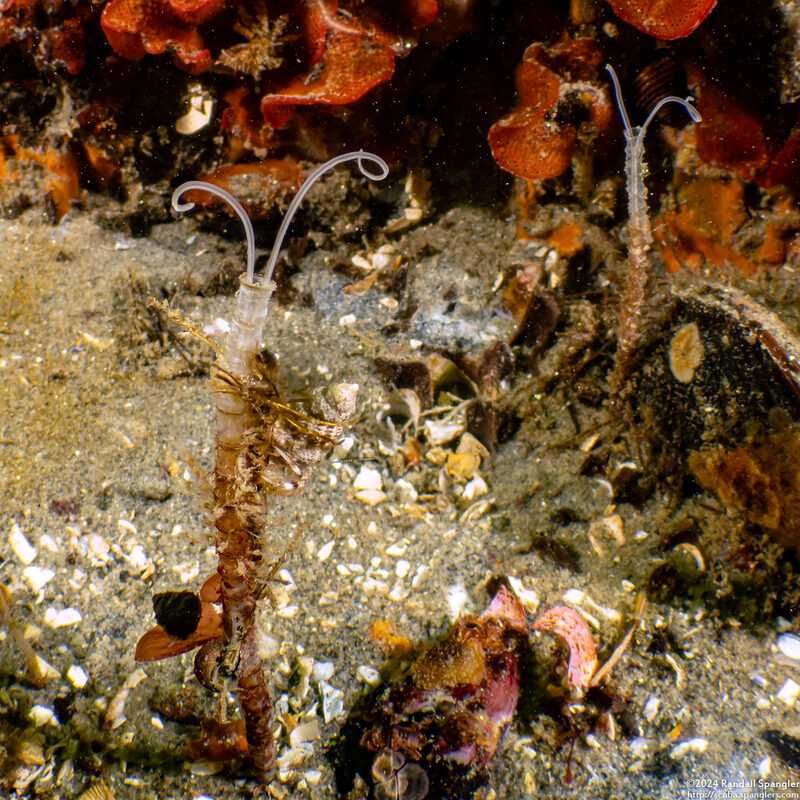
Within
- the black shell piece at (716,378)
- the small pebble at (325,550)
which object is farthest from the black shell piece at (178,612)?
the black shell piece at (716,378)

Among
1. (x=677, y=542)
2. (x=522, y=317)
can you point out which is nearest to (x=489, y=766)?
(x=677, y=542)

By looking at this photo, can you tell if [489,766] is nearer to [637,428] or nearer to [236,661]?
[236,661]

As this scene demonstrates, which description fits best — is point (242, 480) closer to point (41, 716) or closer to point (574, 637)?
point (41, 716)

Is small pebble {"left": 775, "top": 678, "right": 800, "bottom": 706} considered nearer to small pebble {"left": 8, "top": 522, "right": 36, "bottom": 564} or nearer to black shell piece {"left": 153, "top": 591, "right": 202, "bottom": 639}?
black shell piece {"left": 153, "top": 591, "right": 202, "bottom": 639}

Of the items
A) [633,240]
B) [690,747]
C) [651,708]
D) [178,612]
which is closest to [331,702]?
[178,612]

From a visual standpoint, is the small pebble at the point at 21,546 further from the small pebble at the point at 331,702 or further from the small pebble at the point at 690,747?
the small pebble at the point at 690,747
